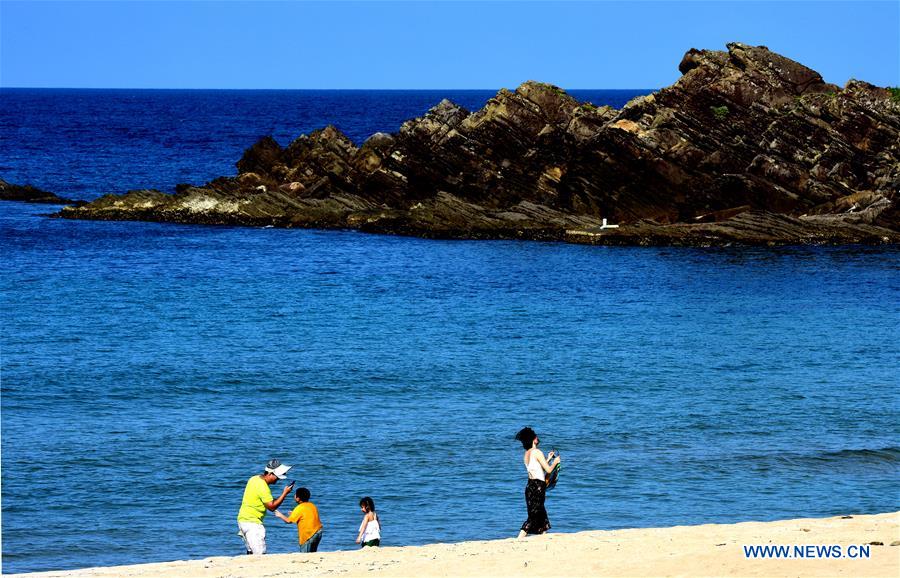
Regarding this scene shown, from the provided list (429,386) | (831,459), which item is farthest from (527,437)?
(429,386)

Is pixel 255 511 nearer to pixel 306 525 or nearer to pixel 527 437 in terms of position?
pixel 306 525

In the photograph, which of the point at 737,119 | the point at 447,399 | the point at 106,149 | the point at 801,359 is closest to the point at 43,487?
the point at 447,399

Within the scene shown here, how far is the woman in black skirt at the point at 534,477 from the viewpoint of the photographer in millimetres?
20492

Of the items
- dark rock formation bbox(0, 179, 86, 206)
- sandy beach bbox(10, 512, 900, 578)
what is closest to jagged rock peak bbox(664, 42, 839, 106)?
dark rock formation bbox(0, 179, 86, 206)

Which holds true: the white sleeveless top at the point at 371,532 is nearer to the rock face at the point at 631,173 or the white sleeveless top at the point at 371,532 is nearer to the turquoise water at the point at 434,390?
the turquoise water at the point at 434,390

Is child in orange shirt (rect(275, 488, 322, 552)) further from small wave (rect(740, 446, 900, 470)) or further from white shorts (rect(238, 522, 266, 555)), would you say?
small wave (rect(740, 446, 900, 470))

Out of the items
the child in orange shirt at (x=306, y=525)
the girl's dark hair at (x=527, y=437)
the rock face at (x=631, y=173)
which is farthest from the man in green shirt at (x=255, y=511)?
the rock face at (x=631, y=173)

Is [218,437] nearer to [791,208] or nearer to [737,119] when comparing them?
[791,208]

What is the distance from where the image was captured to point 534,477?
20.6m

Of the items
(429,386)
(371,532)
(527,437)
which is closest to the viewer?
(527,437)

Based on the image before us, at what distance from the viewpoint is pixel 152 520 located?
2505 cm

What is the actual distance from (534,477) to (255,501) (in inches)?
175

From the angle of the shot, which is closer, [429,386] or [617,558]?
[617,558]

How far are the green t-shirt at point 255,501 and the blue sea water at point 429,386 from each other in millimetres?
3009
